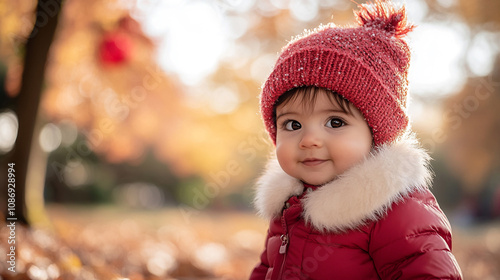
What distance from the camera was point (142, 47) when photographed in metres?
6.59

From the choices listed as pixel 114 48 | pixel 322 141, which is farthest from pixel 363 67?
pixel 114 48

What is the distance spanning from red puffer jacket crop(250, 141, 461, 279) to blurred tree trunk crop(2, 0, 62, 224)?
12.3 feet

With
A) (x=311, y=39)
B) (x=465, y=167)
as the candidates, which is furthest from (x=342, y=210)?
(x=465, y=167)

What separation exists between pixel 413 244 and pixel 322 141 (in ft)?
1.67

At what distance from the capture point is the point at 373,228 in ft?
5.93

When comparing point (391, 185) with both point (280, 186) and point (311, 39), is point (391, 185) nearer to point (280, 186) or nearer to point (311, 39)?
point (280, 186)

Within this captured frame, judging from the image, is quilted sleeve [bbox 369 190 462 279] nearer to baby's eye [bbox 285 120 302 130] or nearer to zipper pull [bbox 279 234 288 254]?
zipper pull [bbox 279 234 288 254]

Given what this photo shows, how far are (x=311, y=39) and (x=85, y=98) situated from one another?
5.40 meters

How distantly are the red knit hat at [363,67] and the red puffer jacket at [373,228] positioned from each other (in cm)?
17

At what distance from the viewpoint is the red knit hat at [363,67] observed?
1948mm

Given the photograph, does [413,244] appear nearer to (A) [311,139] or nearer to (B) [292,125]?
(A) [311,139]

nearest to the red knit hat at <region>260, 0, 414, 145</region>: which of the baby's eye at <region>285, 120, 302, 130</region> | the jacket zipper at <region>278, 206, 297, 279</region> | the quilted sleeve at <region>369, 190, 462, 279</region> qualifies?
the baby's eye at <region>285, 120, 302, 130</region>

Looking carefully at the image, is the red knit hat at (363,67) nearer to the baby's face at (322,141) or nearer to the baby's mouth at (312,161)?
the baby's face at (322,141)

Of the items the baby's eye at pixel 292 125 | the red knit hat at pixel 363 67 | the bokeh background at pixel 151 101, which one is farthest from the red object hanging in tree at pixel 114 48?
the baby's eye at pixel 292 125
